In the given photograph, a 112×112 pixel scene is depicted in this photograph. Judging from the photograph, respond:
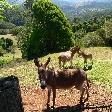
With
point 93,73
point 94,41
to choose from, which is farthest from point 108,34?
point 93,73

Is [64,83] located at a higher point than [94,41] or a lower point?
lower

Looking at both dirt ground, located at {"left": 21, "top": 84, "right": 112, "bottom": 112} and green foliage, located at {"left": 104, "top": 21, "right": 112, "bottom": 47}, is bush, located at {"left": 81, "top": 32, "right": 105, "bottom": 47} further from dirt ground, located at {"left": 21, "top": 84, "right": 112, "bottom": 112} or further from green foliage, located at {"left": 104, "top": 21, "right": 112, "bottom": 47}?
dirt ground, located at {"left": 21, "top": 84, "right": 112, "bottom": 112}

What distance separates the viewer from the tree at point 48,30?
2977 cm

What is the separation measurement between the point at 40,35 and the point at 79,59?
344 inches

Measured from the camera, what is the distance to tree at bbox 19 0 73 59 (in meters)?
29.8

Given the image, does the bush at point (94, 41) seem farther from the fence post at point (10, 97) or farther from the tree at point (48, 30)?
the fence post at point (10, 97)

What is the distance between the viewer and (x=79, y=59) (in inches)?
864

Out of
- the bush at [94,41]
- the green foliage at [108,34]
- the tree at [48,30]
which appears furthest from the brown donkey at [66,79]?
the bush at [94,41]

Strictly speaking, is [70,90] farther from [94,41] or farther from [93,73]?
[94,41]

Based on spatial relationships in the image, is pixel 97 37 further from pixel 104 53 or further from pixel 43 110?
pixel 43 110

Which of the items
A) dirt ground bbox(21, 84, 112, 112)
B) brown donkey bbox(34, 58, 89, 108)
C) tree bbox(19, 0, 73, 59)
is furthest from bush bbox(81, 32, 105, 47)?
brown donkey bbox(34, 58, 89, 108)

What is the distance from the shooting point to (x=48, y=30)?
98.2 ft

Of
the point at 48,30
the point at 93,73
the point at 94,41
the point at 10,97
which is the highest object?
the point at 48,30

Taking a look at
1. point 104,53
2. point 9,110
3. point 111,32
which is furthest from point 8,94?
point 111,32
